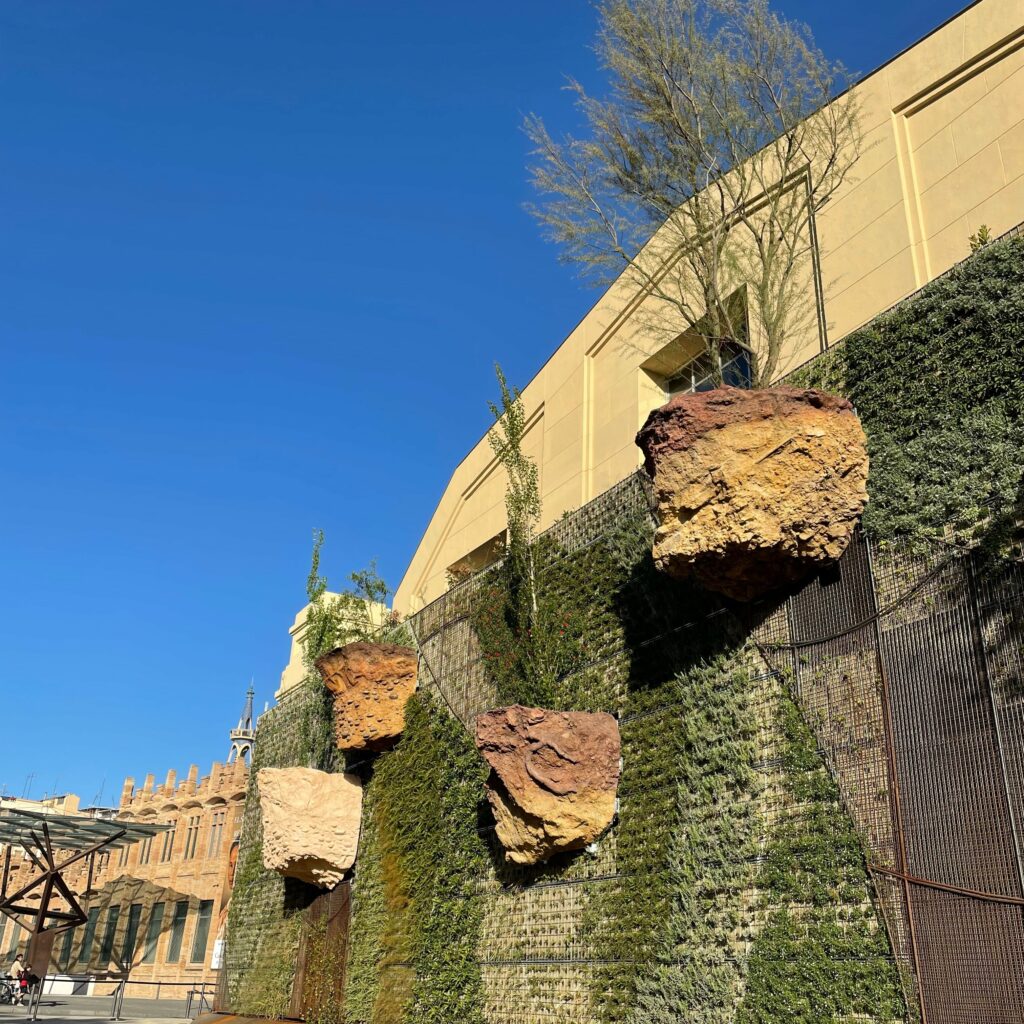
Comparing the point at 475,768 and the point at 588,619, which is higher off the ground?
the point at 588,619

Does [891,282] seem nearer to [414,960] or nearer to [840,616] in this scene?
[840,616]

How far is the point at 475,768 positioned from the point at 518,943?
5.61 ft

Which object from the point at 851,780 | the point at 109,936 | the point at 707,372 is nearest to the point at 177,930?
the point at 109,936

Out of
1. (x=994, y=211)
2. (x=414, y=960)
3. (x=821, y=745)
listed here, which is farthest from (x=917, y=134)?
(x=414, y=960)

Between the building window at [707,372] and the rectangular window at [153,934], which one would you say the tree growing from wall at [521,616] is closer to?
the building window at [707,372]

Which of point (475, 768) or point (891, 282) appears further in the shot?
point (475, 768)

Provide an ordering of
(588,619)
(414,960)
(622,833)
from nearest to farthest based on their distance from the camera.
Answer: (622,833) → (588,619) → (414,960)

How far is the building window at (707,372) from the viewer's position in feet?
30.8

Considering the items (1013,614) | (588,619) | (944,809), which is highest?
(588,619)

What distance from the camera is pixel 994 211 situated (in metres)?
7.41

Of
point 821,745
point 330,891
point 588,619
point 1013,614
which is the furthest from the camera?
point 330,891

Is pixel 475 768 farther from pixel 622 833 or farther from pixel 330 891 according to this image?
pixel 330 891

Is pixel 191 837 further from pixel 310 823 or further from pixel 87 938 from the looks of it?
pixel 310 823

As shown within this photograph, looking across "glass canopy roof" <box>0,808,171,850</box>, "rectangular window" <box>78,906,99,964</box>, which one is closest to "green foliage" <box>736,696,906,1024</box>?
"glass canopy roof" <box>0,808,171,850</box>
